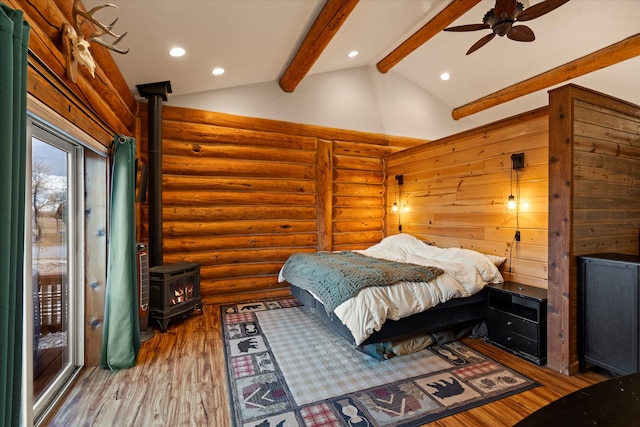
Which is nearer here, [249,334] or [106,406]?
[106,406]

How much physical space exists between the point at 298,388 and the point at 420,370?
3.45 feet

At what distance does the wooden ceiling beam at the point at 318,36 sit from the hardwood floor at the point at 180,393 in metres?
3.46

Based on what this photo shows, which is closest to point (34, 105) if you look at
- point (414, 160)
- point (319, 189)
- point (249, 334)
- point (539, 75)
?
point (249, 334)

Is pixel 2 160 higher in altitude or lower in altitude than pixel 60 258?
higher

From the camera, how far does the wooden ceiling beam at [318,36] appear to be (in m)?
2.94

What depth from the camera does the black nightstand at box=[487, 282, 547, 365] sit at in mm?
2684

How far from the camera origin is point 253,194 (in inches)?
183

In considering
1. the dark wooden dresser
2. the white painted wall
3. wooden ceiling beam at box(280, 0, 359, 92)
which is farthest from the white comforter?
the white painted wall

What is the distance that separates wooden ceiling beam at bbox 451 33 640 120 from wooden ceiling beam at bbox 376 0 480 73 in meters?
1.92

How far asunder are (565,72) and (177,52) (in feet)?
17.1

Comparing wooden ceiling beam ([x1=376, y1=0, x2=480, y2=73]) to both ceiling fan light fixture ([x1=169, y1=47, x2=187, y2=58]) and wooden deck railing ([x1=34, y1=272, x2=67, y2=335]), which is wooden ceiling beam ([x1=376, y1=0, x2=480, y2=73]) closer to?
ceiling fan light fixture ([x1=169, y1=47, x2=187, y2=58])

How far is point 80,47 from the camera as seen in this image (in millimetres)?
1881

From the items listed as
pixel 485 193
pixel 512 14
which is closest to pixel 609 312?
pixel 485 193

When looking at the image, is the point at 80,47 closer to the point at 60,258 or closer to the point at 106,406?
the point at 60,258
